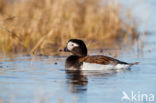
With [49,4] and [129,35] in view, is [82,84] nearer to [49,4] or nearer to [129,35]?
[49,4]

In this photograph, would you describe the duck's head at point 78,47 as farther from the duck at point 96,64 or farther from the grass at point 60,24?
the grass at point 60,24

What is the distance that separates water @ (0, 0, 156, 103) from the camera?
767 cm

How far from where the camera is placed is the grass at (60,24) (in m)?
15.5

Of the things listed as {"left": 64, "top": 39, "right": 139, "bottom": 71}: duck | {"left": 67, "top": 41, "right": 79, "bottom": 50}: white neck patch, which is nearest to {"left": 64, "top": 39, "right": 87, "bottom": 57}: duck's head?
{"left": 67, "top": 41, "right": 79, "bottom": 50}: white neck patch

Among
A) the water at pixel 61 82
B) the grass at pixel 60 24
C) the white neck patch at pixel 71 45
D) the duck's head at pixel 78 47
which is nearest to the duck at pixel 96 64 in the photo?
the water at pixel 61 82

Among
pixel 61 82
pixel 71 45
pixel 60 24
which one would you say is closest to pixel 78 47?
pixel 71 45

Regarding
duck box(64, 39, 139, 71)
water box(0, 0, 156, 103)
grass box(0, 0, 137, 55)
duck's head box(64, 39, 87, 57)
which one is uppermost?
grass box(0, 0, 137, 55)

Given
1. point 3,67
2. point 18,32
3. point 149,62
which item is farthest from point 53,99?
point 18,32

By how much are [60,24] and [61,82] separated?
6525 millimetres

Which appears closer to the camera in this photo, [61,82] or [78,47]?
[61,82]

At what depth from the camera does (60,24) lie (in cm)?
1560

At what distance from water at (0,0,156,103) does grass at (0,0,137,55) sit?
205cm

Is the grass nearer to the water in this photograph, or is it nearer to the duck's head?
the water

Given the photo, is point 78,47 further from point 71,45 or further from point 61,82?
point 61,82
